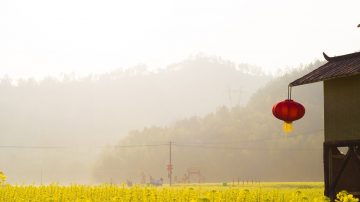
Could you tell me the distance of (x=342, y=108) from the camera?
64.0 ft

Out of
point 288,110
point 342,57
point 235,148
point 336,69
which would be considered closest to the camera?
point 288,110

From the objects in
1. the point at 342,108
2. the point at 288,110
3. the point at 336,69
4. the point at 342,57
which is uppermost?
the point at 342,57

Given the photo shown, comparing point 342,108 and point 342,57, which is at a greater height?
point 342,57

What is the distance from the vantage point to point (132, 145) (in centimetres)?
13488

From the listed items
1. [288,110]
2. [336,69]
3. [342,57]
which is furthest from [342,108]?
[288,110]

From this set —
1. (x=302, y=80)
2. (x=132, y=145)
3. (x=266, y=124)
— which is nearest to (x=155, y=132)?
(x=132, y=145)

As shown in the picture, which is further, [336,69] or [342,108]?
[336,69]

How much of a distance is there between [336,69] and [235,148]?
320 feet

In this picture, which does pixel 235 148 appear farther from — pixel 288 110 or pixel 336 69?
pixel 288 110

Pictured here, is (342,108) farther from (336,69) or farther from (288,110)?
(288,110)

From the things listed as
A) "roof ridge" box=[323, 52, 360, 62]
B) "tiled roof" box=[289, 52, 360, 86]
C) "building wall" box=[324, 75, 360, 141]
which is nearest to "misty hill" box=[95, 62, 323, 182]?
"roof ridge" box=[323, 52, 360, 62]

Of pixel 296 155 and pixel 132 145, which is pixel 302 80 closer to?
pixel 296 155

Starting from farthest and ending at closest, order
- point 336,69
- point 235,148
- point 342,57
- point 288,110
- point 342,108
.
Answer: point 235,148
point 342,57
point 336,69
point 342,108
point 288,110

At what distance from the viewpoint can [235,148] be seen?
116 meters
